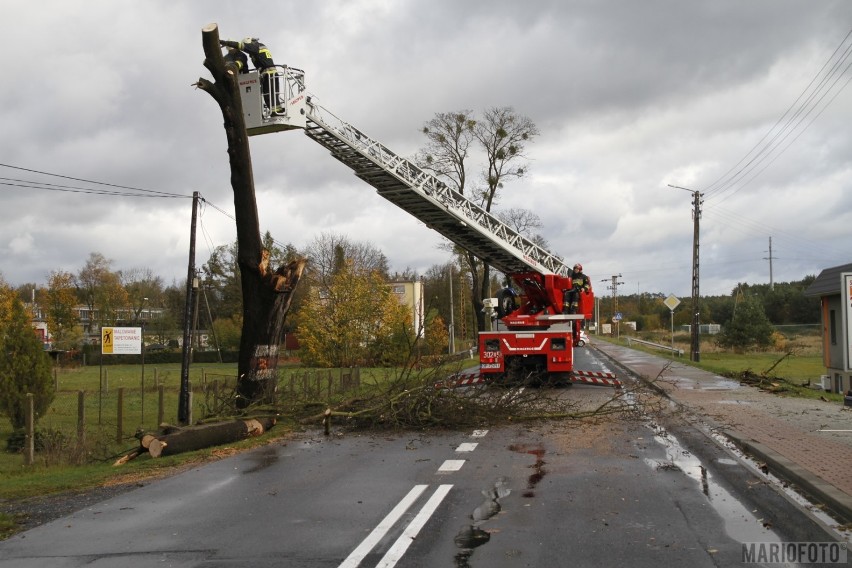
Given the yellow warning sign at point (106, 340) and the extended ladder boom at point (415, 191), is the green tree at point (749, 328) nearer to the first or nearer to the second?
the extended ladder boom at point (415, 191)

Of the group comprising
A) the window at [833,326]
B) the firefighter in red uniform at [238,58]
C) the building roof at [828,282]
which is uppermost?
the firefighter in red uniform at [238,58]

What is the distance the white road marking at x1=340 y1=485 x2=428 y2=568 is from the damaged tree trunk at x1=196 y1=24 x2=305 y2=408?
21.8 feet

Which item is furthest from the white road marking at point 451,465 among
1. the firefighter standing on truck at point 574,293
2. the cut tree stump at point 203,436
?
the firefighter standing on truck at point 574,293

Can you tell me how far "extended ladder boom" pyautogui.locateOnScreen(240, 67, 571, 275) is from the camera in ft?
47.8

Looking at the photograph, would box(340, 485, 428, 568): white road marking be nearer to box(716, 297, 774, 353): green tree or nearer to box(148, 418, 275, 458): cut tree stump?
box(148, 418, 275, 458): cut tree stump

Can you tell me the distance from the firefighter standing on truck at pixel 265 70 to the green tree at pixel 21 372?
8693 mm

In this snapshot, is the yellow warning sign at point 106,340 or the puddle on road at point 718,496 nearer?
the puddle on road at point 718,496

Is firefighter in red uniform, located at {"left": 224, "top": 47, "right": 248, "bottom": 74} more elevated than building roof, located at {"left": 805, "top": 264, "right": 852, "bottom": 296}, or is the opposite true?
firefighter in red uniform, located at {"left": 224, "top": 47, "right": 248, "bottom": 74}

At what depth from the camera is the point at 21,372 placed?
1761 cm

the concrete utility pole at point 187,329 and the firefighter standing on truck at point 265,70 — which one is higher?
the firefighter standing on truck at point 265,70

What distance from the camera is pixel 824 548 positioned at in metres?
5.64

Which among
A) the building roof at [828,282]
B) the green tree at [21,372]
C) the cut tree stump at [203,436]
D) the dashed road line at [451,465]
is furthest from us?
the building roof at [828,282]

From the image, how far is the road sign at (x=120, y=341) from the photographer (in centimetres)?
2058

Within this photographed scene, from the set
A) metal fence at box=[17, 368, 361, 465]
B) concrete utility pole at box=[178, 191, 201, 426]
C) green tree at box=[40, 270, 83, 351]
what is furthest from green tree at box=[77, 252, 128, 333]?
concrete utility pole at box=[178, 191, 201, 426]
